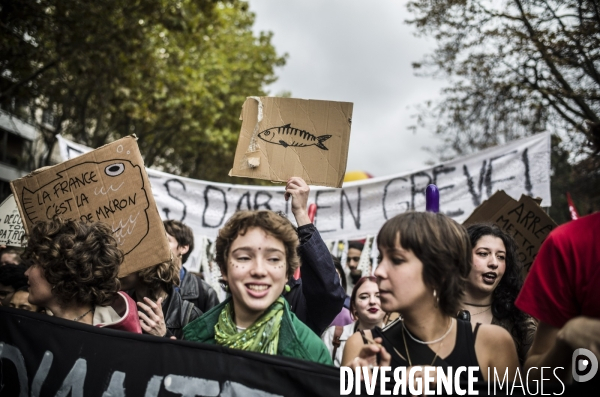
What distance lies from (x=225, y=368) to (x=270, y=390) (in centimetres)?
18

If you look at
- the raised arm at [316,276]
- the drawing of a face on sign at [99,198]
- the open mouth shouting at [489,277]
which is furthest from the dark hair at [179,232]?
the open mouth shouting at [489,277]

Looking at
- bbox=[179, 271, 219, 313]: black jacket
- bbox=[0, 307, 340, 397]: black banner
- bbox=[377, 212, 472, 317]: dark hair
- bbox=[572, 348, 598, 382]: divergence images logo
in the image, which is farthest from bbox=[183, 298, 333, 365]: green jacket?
bbox=[179, 271, 219, 313]: black jacket

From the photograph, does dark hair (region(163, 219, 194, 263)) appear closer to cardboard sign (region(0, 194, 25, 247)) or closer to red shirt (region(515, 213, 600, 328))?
cardboard sign (region(0, 194, 25, 247))

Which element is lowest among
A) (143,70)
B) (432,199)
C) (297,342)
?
(297,342)

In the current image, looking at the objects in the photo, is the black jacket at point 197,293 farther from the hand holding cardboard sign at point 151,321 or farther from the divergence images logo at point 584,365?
the divergence images logo at point 584,365

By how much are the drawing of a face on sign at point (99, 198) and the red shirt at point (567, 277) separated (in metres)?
1.96

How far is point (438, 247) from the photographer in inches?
83.1

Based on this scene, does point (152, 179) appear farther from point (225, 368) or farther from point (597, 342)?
point (597, 342)

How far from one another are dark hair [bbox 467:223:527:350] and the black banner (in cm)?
147

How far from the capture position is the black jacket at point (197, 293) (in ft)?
13.1

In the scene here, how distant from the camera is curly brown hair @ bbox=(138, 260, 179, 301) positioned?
3.35m

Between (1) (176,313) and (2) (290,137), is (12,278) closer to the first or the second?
(1) (176,313)

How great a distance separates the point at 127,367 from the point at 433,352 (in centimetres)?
114

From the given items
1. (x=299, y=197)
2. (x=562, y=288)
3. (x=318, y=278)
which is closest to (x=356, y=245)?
(x=299, y=197)
